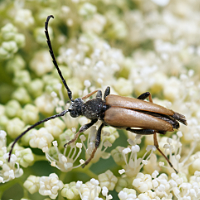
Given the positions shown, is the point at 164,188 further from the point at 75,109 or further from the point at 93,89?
the point at 93,89

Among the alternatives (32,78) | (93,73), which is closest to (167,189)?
A: (93,73)

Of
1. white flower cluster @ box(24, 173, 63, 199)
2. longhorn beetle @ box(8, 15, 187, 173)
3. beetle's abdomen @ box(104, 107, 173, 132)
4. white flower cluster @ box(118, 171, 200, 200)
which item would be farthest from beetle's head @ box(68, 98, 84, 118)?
white flower cluster @ box(118, 171, 200, 200)

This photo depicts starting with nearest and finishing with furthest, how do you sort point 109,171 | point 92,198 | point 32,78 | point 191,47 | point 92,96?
point 92,198, point 109,171, point 92,96, point 32,78, point 191,47

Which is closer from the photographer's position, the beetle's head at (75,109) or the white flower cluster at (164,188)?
the white flower cluster at (164,188)

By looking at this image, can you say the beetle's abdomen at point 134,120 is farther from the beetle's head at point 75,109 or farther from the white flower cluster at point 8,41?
the white flower cluster at point 8,41

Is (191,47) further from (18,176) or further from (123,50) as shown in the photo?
(18,176)

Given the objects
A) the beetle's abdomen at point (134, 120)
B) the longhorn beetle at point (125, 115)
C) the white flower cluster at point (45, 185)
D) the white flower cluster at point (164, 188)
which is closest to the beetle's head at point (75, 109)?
the longhorn beetle at point (125, 115)

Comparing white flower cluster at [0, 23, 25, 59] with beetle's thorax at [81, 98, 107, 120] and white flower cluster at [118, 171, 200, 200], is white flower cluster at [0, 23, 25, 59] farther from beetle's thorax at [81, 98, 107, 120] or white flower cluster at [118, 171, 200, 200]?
white flower cluster at [118, 171, 200, 200]
